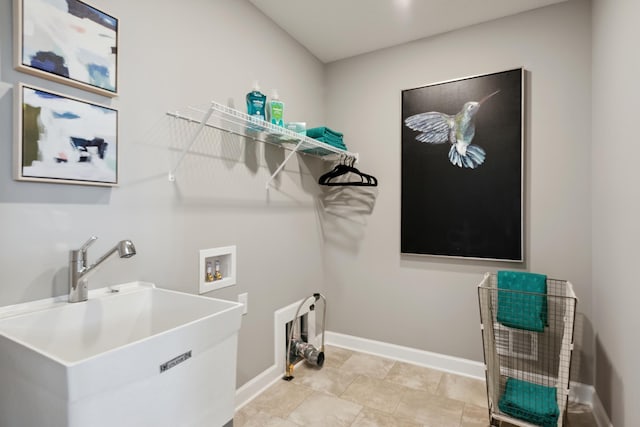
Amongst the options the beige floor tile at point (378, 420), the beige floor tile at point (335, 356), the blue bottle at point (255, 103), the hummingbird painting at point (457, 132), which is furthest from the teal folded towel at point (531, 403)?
the blue bottle at point (255, 103)

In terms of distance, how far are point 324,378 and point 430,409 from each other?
735 millimetres

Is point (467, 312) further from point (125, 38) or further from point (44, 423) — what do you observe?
point (125, 38)

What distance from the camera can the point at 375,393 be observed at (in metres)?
2.12

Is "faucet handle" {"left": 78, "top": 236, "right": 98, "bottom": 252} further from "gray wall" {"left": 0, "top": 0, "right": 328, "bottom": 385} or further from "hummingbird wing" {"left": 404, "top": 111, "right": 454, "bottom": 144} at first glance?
"hummingbird wing" {"left": 404, "top": 111, "right": 454, "bottom": 144}

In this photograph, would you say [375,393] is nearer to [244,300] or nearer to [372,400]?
[372,400]

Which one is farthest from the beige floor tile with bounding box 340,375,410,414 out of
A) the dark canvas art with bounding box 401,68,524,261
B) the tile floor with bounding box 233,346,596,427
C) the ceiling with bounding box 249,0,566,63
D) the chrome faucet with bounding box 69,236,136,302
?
the ceiling with bounding box 249,0,566,63

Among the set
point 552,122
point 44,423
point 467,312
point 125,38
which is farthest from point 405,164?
point 44,423

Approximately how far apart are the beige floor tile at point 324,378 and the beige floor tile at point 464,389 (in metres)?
0.63

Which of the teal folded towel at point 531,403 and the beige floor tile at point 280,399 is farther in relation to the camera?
the beige floor tile at point 280,399

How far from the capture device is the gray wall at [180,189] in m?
1.11

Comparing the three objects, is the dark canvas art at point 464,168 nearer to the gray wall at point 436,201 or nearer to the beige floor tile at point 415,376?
the gray wall at point 436,201

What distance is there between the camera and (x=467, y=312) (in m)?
2.37

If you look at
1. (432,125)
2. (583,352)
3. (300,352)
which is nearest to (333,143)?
(432,125)

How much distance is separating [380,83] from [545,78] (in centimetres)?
117
